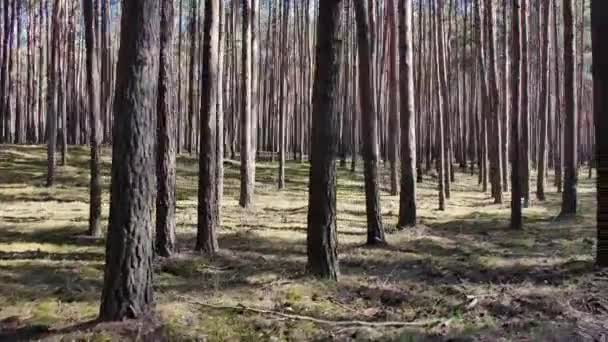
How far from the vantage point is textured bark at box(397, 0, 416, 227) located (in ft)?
37.0

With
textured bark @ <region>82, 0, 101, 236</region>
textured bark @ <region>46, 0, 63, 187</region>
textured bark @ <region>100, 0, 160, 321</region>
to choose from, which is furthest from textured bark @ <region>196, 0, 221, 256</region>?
textured bark @ <region>46, 0, 63, 187</region>

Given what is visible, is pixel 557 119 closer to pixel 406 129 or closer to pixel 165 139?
pixel 406 129

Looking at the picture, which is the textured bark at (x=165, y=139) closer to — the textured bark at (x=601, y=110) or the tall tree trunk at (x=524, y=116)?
the textured bark at (x=601, y=110)

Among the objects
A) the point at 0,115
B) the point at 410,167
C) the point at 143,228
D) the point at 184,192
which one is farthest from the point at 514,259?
the point at 0,115

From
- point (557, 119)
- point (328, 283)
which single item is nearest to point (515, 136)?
point (328, 283)

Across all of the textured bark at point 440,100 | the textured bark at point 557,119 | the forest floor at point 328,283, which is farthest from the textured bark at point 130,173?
the textured bark at point 557,119

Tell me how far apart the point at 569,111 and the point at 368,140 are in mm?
5724

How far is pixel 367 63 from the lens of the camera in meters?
9.80

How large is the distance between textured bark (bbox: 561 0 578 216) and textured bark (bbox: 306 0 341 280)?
770 centimetres

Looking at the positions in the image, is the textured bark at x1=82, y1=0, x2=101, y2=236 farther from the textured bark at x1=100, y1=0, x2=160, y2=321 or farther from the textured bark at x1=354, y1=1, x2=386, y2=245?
the textured bark at x1=100, y1=0, x2=160, y2=321

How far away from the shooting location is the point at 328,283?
7156mm

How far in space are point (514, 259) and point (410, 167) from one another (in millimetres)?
2902

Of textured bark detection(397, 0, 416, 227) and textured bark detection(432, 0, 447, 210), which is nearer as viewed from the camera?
textured bark detection(397, 0, 416, 227)

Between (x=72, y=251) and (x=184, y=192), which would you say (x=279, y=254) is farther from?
(x=184, y=192)
